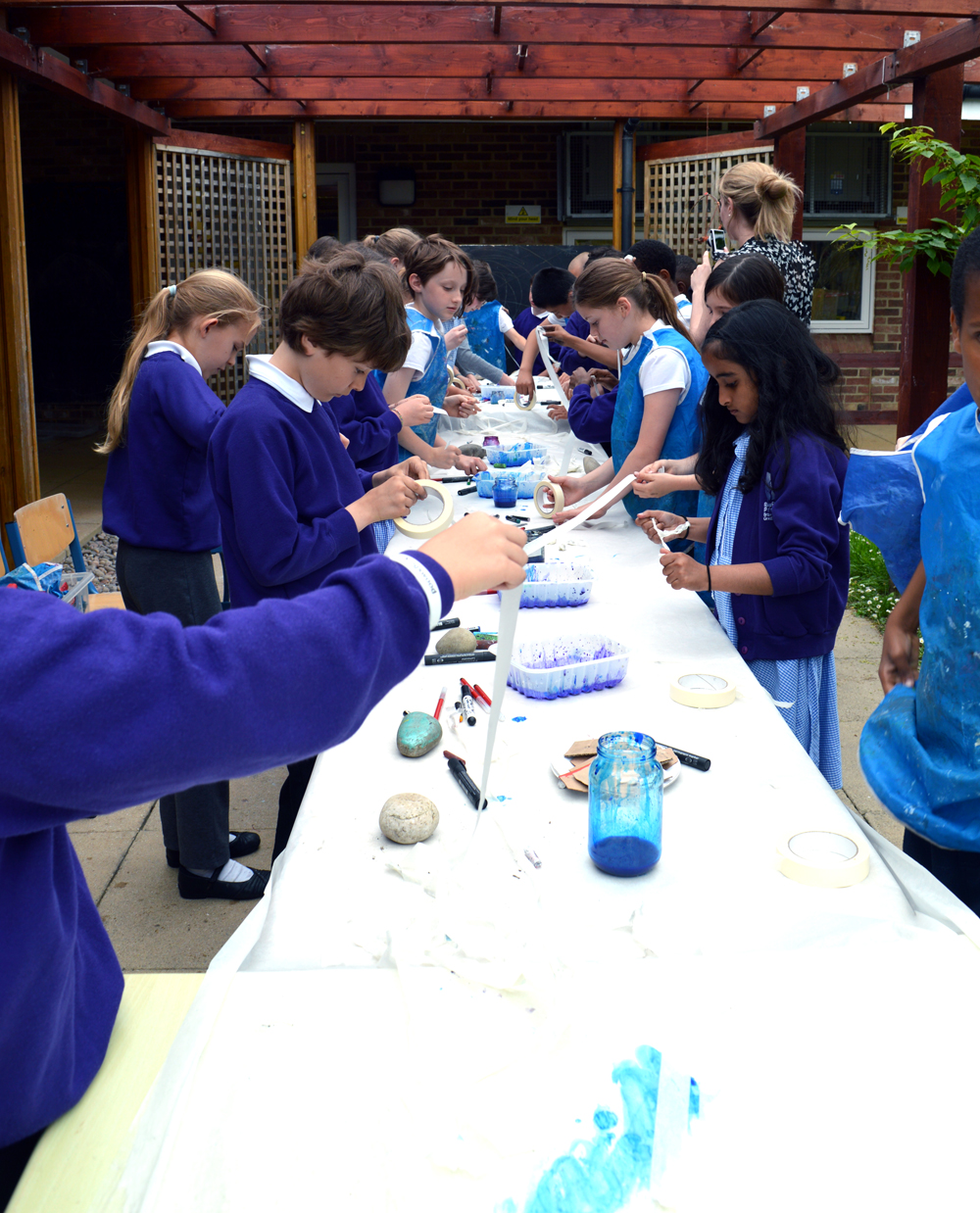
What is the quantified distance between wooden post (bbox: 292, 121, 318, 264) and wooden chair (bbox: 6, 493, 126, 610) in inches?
206

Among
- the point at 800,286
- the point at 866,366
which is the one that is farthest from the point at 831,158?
the point at 800,286

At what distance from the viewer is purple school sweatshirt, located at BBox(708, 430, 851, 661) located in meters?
2.33

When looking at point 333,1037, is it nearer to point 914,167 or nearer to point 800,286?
point 800,286

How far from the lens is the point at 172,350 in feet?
9.02

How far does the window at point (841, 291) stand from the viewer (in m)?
10.6

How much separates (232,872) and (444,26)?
4.91m

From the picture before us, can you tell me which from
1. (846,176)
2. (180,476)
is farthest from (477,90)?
(180,476)

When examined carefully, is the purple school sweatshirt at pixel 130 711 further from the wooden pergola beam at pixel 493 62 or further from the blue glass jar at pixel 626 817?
the wooden pergola beam at pixel 493 62

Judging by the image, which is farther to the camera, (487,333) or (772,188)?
(487,333)

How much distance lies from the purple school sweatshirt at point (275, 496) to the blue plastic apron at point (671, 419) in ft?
4.45

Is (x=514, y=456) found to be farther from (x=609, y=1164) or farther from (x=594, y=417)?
(x=609, y=1164)

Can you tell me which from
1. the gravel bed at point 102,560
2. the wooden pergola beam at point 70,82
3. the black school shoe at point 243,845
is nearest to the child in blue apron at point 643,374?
the black school shoe at point 243,845

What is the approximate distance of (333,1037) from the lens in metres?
1.15

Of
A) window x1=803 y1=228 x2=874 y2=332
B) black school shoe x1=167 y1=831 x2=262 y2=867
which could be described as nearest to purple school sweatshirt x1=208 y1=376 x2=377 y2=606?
black school shoe x1=167 y1=831 x2=262 y2=867
